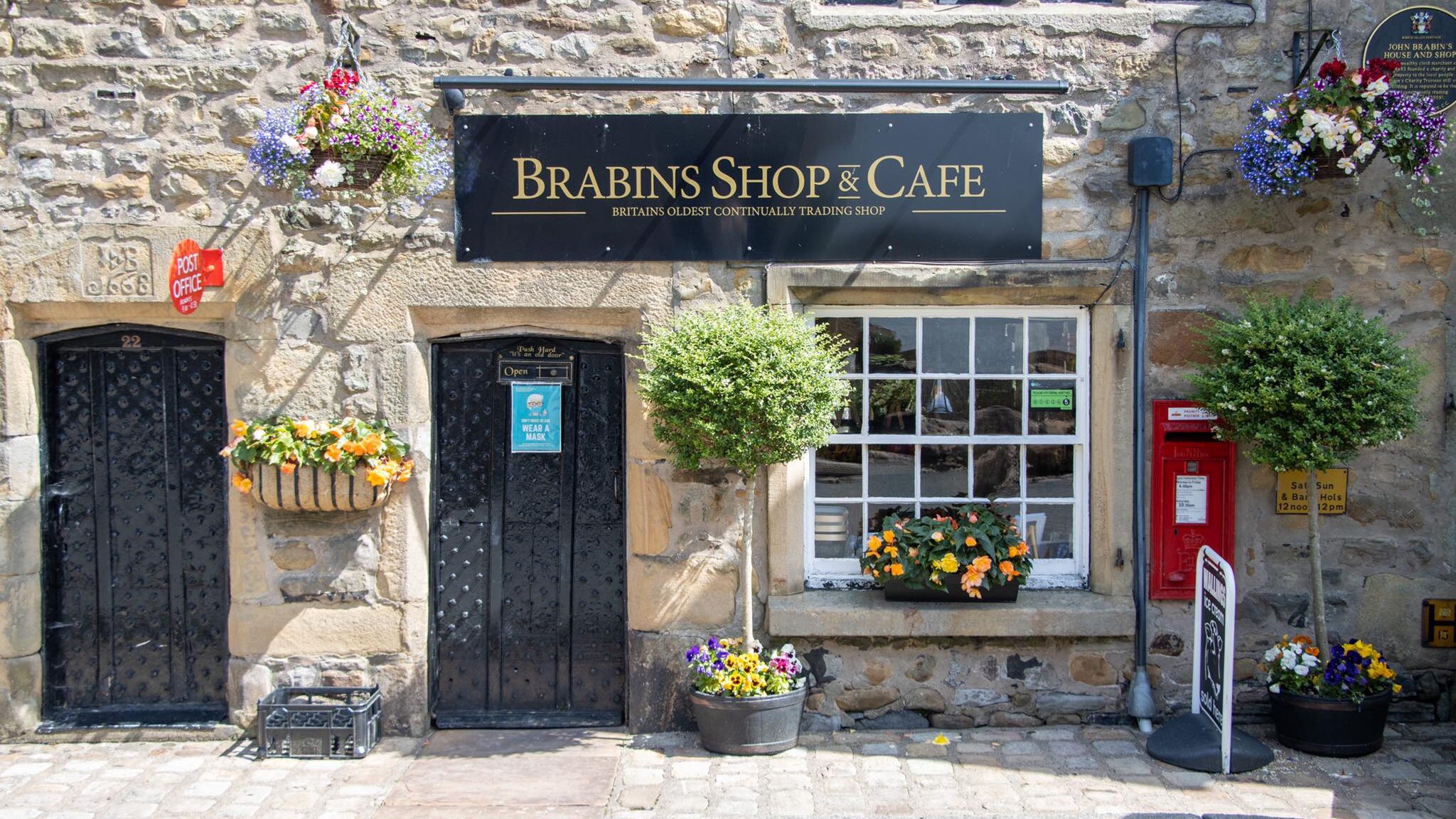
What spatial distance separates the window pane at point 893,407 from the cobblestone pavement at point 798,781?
155 centimetres

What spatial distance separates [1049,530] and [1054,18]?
102 inches

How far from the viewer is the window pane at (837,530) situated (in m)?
5.90

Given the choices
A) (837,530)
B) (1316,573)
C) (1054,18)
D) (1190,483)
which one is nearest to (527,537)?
(837,530)

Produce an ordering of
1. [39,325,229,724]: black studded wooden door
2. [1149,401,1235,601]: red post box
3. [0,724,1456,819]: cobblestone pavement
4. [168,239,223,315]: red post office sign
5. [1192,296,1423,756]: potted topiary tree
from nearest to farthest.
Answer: [0,724,1456,819]: cobblestone pavement → [1192,296,1423,756]: potted topiary tree → [168,239,223,315]: red post office sign → [1149,401,1235,601]: red post box → [39,325,229,724]: black studded wooden door

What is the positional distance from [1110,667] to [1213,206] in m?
2.37

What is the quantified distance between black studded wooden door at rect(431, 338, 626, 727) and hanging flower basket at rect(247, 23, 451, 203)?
38.0 inches

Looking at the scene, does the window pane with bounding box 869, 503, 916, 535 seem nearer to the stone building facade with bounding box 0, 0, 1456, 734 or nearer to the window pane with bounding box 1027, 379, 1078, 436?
the stone building facade with bounding box 0, 0, 1456, 734

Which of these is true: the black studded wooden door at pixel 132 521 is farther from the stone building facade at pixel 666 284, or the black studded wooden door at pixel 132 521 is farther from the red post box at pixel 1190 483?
the red post box at pixel 1190 483

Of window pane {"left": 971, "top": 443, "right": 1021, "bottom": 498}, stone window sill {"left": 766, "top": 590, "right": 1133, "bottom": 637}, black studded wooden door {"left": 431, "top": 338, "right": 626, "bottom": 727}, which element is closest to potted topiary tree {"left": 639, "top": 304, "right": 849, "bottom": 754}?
stone window sill {"left": 766, "top": 590, "right": 1133, "bottom": 637}

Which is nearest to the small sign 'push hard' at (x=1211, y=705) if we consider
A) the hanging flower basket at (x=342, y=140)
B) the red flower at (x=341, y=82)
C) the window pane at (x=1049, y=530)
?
the window pane at (x=1049, y=530)

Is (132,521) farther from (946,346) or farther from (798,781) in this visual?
(946,346)

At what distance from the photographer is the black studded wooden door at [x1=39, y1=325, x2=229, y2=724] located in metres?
5.72

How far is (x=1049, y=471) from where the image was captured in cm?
588

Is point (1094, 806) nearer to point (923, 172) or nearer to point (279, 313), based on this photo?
point (923, 172)
